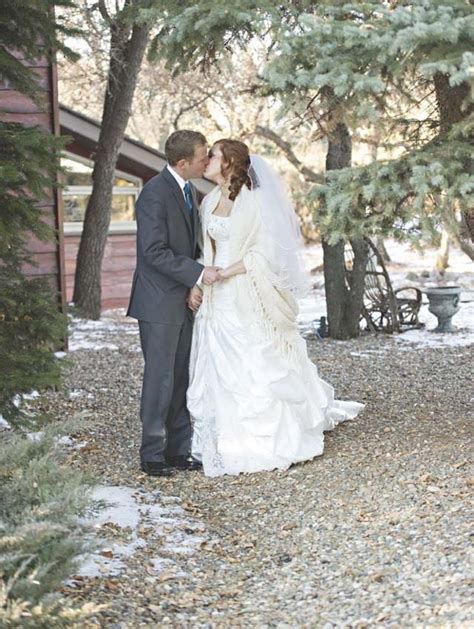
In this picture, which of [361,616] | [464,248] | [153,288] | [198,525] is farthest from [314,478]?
[464,248]

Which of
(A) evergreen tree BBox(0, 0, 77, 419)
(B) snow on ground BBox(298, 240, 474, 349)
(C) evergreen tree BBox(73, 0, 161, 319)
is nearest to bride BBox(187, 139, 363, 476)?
(B) snow on ground BBox(298, 240, 474, 349)

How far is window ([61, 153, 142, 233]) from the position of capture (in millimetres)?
16062

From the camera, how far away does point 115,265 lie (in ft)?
54.1

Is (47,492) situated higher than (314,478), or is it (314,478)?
(47,492)

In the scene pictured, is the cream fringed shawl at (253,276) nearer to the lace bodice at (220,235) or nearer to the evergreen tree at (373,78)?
the lace bodice at (220,235)

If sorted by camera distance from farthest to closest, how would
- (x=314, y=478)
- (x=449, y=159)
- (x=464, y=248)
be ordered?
(x=464, y=248) < (x=314, y=478) < (x=449, y=159)

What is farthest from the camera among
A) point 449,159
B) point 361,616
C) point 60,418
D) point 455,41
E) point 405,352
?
point 405,352

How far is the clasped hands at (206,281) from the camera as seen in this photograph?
5500mm

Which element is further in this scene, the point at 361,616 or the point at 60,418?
the point at 60,418

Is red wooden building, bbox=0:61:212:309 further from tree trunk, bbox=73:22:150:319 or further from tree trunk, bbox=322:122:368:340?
tree trunk, bbox=322:122:368:340

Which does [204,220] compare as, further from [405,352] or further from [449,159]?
[405,352]

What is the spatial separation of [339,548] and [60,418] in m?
3.35

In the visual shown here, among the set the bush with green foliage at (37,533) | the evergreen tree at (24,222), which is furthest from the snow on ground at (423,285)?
the evergreen tree at (24,222)

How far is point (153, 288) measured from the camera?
5539 millimetres
